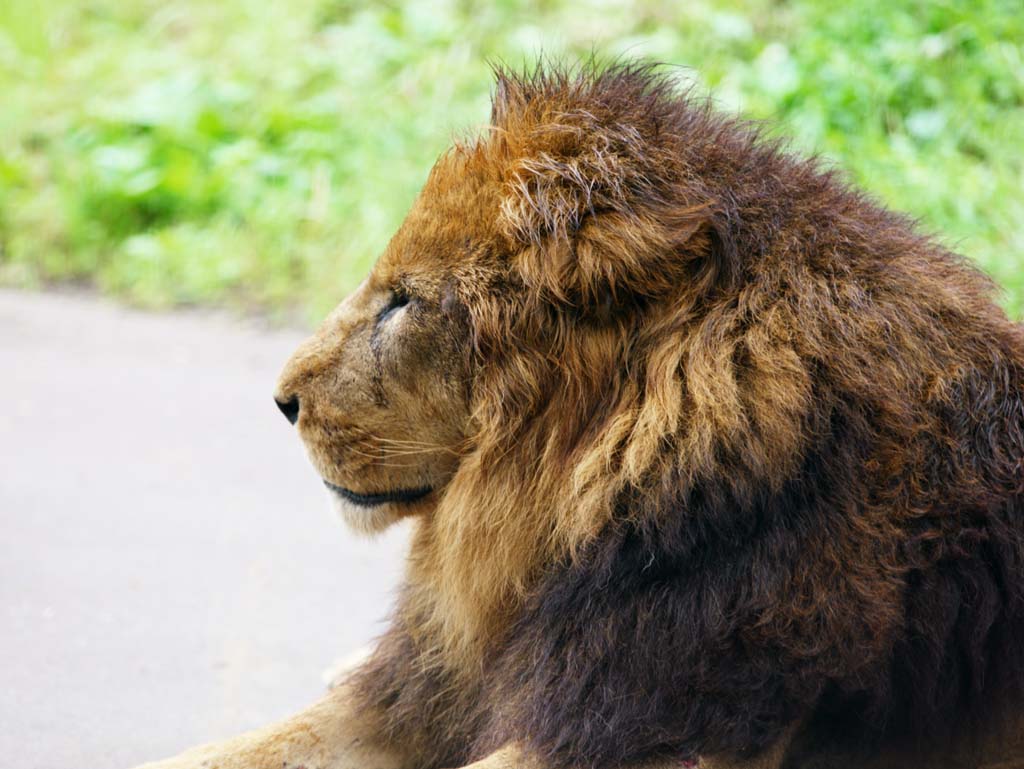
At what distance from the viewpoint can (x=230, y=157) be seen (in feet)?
21.0

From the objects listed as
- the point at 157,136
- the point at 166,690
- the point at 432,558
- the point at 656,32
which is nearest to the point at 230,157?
the point at 157,136

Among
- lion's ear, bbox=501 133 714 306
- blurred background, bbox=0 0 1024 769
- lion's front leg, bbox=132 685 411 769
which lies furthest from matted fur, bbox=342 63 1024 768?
blurred background, bbox=0 0 1024 769

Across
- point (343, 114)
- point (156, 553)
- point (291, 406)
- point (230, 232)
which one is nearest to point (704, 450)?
point (291, 406)

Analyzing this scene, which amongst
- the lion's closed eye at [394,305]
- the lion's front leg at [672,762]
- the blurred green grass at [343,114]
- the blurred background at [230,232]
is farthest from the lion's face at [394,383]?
the blurred green grass at [343,114]

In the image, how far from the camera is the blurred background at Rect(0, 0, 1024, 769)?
3.02 meters

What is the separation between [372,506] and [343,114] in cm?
469

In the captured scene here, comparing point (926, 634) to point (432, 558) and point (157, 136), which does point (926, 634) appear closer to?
point (432, 558)

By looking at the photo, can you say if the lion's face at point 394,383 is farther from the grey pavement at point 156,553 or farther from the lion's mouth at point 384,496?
the grey pavement at point 156,553

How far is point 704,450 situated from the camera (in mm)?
1853

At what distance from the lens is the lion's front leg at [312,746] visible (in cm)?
216

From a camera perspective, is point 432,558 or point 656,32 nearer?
point 432,558

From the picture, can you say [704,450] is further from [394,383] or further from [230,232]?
[230,232]

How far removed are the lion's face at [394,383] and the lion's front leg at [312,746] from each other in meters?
0.34

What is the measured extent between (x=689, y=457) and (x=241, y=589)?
1813mm
